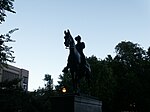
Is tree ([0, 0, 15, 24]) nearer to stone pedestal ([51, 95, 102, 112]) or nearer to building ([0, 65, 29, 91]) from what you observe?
stone pedestal ([51, 95, 102, 112])

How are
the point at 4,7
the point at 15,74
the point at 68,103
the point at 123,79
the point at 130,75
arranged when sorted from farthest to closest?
the point at 15,74, the point at 123,79, the point at 130,75, the point at 4,7, the point at 68,103

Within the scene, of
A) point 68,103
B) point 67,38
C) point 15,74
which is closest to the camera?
point 68,103

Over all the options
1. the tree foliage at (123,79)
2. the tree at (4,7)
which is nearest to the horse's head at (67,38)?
the tree at (4,7)

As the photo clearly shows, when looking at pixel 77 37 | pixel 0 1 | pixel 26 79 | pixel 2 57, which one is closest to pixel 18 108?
pixel 2 57

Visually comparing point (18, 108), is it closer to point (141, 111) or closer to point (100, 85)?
point (100, 85)

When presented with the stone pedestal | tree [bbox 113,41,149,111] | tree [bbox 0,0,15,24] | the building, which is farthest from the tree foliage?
the stone pedestal

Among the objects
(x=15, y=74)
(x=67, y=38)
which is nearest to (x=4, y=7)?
(x=67, y=38)

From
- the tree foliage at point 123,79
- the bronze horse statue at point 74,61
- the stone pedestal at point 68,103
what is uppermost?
the tree foliage at point 123,79

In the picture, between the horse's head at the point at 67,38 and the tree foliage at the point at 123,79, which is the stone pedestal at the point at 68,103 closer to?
the horse's head at the point at 67,38

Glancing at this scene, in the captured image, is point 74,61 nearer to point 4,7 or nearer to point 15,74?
point 4,7

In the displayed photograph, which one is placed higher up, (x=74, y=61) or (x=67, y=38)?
(x=67, y=38)

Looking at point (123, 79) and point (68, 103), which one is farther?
point (123, 79)

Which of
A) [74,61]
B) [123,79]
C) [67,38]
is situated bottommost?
[74,61]

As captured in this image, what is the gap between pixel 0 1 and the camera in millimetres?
23938
